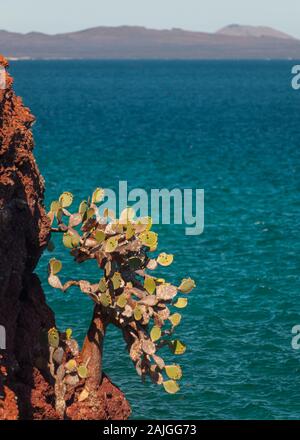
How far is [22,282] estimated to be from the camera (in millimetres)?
20469

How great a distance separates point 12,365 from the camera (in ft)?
63.0

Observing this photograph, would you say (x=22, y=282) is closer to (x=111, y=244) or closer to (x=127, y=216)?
(x=111, y=244)

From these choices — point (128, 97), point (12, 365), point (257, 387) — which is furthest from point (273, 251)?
point (128, 97)

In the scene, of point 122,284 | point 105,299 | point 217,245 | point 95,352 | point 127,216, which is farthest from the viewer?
point 217,245

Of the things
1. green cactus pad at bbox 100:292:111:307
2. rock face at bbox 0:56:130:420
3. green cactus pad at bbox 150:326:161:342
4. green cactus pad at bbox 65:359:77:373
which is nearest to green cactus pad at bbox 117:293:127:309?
green cactus pad at bbox 100:292:111:307

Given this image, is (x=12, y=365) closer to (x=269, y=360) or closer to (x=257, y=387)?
(x=257, y=387)

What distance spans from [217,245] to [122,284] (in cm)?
2064

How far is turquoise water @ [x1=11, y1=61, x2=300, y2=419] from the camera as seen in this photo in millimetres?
24564

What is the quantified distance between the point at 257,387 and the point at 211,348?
2.88 meters

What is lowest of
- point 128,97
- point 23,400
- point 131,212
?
point 128,97

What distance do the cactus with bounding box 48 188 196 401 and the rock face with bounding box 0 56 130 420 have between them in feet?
1.51

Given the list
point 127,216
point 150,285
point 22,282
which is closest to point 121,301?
point 150,285

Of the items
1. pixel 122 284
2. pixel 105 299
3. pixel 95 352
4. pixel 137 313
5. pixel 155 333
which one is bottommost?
pixel 95 352

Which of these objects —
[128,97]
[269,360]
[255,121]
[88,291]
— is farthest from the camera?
[128,97]
